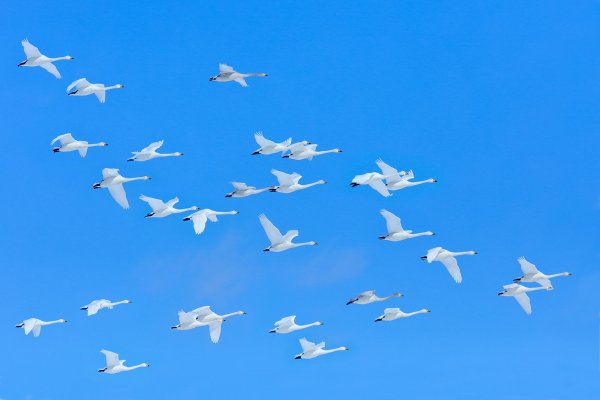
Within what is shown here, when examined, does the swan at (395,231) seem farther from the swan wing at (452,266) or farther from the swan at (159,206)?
the swan at (159,206)

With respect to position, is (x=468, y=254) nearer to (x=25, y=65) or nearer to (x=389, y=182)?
(x=389, y=182)

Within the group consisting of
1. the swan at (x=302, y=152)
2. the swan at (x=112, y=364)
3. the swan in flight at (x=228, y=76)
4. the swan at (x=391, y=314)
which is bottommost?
the swan at (x=112, y=364)

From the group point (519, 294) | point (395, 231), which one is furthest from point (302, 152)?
point (519, 294)

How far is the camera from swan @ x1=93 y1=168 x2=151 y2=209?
88.4 meters

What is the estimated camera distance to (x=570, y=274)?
320 ft

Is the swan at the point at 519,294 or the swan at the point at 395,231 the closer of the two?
the swan at the point at 395,231

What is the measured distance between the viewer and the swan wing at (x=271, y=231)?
87438mm

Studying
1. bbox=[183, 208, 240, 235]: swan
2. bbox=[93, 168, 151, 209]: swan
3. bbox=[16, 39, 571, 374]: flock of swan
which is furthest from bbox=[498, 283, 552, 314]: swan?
bbox=[93, 168, 151, 209]: swan

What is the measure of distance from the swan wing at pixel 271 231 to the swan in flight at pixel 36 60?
12616mm

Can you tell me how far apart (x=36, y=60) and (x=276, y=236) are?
49.3ft

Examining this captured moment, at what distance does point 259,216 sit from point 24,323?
15.2 m

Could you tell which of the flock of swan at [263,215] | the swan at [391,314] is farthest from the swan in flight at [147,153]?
the swan at [391,314]

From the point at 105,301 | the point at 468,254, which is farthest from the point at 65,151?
the point at 468,254

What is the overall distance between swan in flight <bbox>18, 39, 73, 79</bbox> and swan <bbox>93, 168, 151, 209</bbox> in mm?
5528
